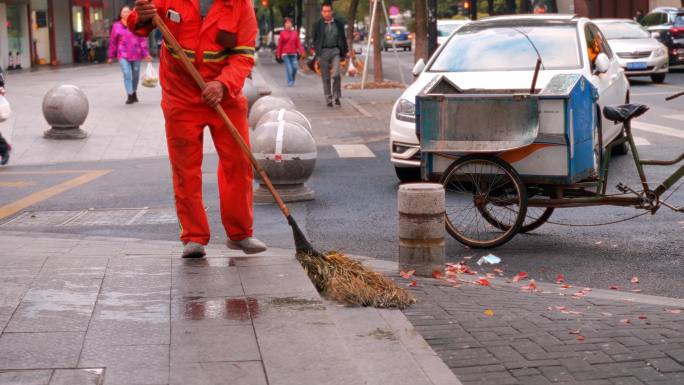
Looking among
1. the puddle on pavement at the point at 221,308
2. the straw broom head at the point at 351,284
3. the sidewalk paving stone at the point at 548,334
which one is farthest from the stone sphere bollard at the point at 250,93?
the puddle on pavement at the point at 221,308

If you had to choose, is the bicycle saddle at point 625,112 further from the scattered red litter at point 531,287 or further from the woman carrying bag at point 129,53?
the woman carrying bag at point 129,53

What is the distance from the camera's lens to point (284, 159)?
11.2 metres

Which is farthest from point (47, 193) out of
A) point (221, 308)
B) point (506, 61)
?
point (221, 308)

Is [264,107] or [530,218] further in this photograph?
[264,107]

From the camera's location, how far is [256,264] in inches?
275

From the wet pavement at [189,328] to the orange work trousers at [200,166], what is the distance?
0.26 metres

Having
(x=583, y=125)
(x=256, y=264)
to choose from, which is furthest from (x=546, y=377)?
(x=583, y=125)

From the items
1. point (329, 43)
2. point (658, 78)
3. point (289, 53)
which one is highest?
point (329, 43)

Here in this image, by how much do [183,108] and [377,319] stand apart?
2.07 metres

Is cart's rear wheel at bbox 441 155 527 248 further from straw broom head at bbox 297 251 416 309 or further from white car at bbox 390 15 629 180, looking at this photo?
white car at bbox 390 15 629 180

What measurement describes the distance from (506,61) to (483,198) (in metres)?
3.66

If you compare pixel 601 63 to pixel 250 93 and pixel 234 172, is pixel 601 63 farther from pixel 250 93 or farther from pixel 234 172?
pixel 250 93

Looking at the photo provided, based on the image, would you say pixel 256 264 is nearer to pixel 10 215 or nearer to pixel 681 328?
pixel 681 328

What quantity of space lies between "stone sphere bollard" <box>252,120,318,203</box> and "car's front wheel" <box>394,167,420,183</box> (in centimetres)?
108
